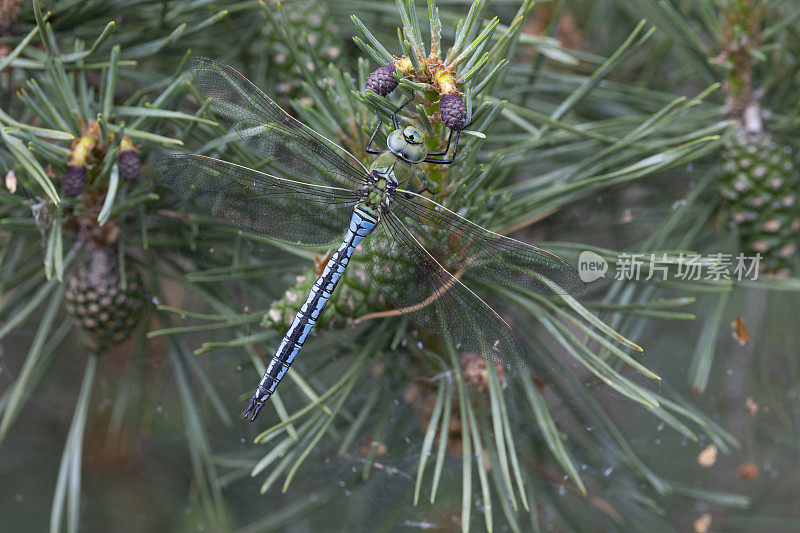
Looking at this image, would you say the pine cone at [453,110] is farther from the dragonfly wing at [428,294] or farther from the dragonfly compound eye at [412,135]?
the dragonfly wing at [428,294]

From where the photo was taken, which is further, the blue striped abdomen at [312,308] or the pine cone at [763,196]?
the pine cone at [763,196]

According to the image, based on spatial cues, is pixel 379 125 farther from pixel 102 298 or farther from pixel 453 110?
pixel 102 298

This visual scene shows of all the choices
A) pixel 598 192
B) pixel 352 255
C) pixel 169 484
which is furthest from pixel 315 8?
pixel 169 484

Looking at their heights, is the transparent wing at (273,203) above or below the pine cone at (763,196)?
below

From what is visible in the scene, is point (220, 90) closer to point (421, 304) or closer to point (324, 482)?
point (421, 304)

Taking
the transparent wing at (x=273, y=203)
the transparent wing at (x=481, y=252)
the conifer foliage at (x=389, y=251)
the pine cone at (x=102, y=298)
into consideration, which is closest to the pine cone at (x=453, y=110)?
the conifer foliage at (x=389, y=251)
